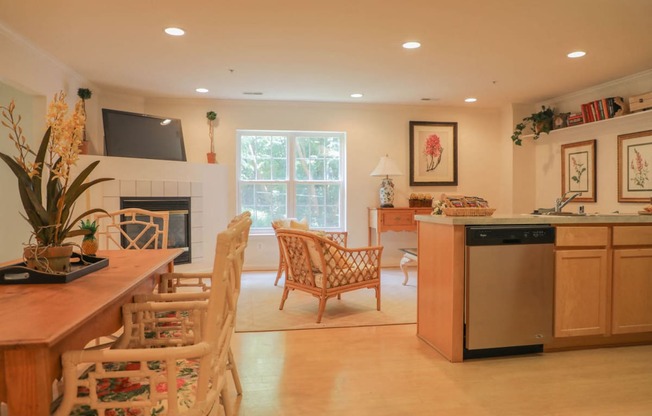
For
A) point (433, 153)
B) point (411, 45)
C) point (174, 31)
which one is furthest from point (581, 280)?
point (433, 153)

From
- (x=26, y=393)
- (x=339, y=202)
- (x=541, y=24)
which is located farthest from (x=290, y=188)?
(x=26, y=393)

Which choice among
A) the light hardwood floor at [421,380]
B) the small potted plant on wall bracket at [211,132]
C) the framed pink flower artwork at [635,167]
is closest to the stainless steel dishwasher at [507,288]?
the light hardwood floor at [421,380]

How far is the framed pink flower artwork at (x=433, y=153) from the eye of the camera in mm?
6074

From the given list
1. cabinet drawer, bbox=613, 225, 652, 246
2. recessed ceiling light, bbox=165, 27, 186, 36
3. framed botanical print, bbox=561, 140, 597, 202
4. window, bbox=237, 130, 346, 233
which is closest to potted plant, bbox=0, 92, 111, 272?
recessed ceiling light, bbox=165, 27, 186, 36

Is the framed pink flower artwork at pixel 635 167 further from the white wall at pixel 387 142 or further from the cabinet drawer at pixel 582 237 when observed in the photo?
the cabinet drawer at pixel 582 237

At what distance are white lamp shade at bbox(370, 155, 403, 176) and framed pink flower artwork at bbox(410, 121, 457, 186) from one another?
1.78 feet

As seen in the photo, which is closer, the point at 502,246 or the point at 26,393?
the point at 26,393

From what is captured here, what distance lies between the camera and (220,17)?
3.05 metres

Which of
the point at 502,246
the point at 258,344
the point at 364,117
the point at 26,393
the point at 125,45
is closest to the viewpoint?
the point at 26,393

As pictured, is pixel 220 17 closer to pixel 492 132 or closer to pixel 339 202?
pixel 339 202

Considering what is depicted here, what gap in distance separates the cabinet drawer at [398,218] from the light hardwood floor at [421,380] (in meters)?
2.74

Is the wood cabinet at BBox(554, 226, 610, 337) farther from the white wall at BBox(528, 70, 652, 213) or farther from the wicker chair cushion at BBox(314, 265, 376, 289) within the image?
the white wall at BBox(528, 70, 652, 213)

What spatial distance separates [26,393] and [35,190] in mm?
797

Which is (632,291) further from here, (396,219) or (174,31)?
(174,31)
